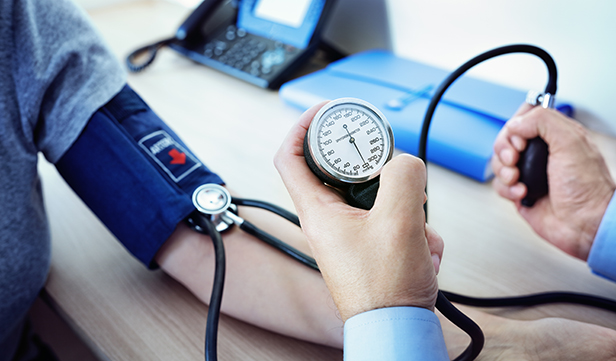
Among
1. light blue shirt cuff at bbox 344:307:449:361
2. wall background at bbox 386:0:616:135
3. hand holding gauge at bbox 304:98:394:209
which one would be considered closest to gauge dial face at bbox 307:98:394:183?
hand holding gauge at bbox 304:98:394:209

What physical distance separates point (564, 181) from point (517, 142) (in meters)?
0.08

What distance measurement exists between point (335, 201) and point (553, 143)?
39cm

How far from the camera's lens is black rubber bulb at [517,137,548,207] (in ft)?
1.93

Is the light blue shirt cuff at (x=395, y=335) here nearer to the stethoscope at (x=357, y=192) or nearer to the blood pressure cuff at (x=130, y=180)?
the stethoscope at (x=357, y=192)

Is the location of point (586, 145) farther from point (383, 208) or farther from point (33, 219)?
point (33, 219)

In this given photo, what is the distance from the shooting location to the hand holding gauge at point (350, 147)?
1.24ft

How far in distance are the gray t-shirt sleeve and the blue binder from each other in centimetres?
40

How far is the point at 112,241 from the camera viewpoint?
1.95 ft

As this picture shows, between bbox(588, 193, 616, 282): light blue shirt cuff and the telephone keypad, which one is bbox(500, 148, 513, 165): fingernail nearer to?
bbox(588, 193, 616, 282): light blue shirt cuff

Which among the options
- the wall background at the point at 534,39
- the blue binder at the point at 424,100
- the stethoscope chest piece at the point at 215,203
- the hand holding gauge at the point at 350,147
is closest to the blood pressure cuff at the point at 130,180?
the stethoscope chest piece at the point at 215,203

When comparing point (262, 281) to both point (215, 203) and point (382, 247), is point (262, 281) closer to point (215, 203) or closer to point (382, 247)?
point (215, 203)

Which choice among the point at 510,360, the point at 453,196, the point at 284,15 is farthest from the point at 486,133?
the point at 284,15

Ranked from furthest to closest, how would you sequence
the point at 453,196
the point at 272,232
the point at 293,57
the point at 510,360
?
the point at 293,57, the point at 453,196, the point at 272,232, the point at 510,360

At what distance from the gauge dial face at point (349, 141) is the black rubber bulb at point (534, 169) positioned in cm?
30
